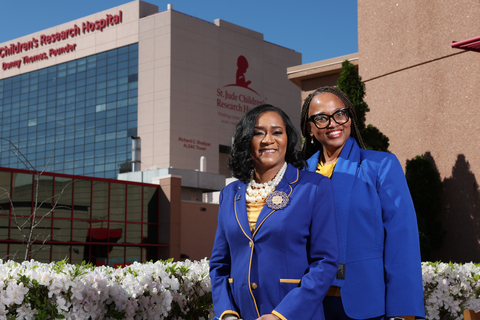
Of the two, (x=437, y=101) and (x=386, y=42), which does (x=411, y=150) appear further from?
(x=386, y=42)

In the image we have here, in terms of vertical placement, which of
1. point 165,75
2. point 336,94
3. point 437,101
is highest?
point 165,75

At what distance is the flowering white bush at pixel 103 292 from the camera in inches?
158

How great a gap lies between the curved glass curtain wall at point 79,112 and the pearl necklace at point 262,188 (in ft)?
208

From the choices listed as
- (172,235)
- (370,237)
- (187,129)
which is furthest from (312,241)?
(187,129)

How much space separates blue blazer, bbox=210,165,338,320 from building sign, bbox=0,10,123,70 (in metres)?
71.5

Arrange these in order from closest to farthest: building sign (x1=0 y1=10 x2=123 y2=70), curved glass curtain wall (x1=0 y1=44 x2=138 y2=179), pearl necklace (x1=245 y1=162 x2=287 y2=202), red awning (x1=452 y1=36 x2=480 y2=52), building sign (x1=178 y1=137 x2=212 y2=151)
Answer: pearl necklace (x1=245 y1=162 x2=287 y2=202), red awning (x1=452 y1=36 x2=480 y2=52), building sign (x1=178 y1=137 x2=212 y2=151), curved glass curtain wall (x1=0 y1=44 x2=138 y2=179), building sign (x1=0 y1=10 x2=123 y2=70)

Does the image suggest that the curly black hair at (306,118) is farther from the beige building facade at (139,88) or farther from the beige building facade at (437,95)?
the beige building facade at (139,88)

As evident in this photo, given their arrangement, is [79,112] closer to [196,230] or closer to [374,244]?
[196,230]

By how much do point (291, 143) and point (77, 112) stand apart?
241 feet

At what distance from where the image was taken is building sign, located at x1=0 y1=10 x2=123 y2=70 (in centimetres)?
7162

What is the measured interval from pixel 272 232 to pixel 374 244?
1.87ft

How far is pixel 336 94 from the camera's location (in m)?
3.23

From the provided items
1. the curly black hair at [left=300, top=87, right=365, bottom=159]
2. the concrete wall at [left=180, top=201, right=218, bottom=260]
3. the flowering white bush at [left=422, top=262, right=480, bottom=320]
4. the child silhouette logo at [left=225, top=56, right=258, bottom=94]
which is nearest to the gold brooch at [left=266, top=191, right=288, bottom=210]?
the curly black hair at [left=300, top=87, right=365, bottom=159]

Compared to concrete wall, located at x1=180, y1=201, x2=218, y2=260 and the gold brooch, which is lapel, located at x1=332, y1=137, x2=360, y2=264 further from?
concrete wall, located at x1=180, y1=201, x2=218, y2=260
